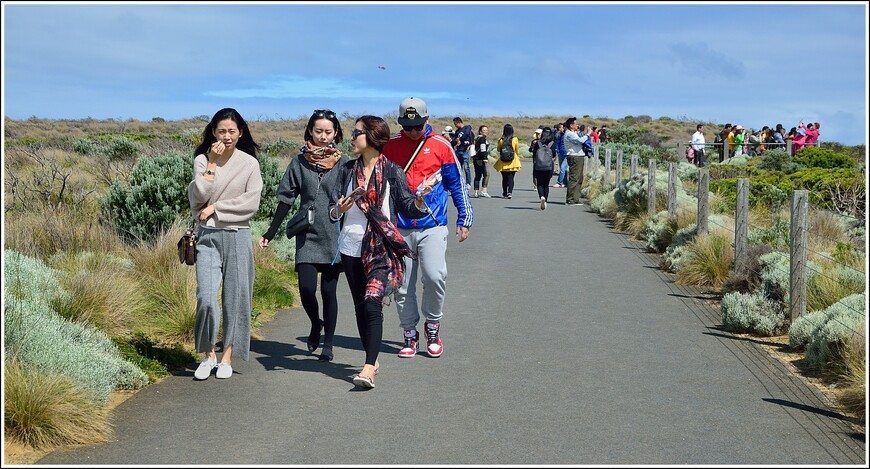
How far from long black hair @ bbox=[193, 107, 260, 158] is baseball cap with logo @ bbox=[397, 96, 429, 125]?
119cm

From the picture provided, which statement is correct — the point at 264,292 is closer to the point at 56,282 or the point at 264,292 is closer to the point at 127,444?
the point at 56,282

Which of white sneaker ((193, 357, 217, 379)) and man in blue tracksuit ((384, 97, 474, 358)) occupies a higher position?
man in blue tracksuit ((384, 97, 474, 358))

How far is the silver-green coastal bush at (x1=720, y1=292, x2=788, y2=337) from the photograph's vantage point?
33.1 ft

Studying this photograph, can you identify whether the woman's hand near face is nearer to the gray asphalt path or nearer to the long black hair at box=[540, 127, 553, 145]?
the gray asphalt path

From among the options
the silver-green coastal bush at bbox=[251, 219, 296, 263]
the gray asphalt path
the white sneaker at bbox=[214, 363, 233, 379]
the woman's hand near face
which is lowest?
the gray asphalt path

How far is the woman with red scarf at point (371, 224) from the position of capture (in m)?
7.73

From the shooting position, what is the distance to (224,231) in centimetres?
781

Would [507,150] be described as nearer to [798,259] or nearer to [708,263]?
[708,263]

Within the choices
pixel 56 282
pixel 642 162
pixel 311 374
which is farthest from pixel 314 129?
pixel 642 162

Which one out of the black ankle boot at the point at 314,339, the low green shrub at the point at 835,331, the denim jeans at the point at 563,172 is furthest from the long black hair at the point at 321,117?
the denim jeans at the point at 563,172

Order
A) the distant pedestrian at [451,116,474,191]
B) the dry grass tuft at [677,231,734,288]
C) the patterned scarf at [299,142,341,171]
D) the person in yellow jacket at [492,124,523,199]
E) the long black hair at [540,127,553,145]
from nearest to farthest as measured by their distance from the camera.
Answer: the patterned scarf at [299,142,341,171]
the dry grass tuft at [677,231,734,288]
the long black hair at [540,127,553,145]
the person in yellow jacket at [492,124,523,199]
the distant pedestrian at [451,116,474,191]

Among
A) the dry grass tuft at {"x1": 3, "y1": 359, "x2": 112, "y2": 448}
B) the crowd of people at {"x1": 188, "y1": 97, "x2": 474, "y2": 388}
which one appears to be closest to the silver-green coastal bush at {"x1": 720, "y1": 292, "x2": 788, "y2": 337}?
the crowd of people at {"x1": 188, "y1": 97, "x2": 474, "y2": 388}

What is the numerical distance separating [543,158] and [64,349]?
17355 mm

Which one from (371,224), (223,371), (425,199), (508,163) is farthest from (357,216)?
(508,163)
